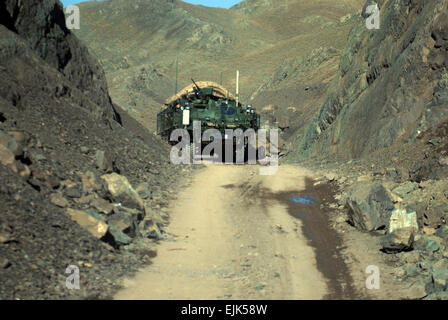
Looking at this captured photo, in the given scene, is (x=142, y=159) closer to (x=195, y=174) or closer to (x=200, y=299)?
(x=195, y=174)

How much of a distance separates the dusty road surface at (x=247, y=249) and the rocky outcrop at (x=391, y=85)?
412 centimetres

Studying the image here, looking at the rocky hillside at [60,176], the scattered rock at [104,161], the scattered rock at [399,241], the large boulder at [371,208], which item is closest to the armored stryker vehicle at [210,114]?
the rocky hillside at [60,176]

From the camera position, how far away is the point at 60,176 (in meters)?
10.2

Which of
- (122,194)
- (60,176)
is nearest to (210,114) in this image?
(122,194)

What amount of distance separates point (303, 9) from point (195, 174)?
111270 millimetres

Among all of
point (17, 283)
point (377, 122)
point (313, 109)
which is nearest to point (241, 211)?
point (17, 283)

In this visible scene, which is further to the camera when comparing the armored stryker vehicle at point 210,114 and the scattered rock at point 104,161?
the armored stryker vehicle at point 210,114

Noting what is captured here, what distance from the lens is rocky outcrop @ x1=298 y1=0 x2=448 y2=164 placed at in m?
16.6

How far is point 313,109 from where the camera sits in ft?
128

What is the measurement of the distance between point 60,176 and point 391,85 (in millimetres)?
13371

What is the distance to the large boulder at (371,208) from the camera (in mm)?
10531

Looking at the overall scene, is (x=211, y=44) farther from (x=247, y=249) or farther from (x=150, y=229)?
(x=247, y=249)

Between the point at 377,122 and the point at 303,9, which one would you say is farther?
the point at 303,9

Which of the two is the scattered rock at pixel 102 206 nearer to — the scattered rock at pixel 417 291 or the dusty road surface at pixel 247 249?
the dusty road surface at pixel 247 249
